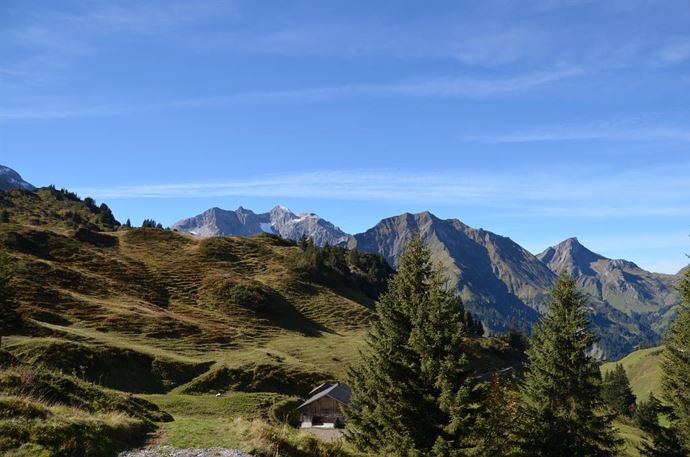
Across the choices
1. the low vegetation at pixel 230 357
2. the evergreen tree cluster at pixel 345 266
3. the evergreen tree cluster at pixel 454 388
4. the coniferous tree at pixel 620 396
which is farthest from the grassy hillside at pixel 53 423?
the coniferous tree at pixel 620 396

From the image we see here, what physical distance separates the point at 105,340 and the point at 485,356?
81.1 m

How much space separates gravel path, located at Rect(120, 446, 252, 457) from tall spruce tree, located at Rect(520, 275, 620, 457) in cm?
1956

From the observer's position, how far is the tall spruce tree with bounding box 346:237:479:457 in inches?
900

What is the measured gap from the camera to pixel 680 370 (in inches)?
1262

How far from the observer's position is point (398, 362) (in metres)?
25.5

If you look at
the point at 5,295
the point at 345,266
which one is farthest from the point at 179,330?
the point at 345,266

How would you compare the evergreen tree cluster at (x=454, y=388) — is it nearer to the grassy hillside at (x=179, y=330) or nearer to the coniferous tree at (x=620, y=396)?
the grassy hillside at (x=179, y=330)

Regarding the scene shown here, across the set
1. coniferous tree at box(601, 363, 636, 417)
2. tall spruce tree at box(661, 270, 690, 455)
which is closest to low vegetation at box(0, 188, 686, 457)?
tall spruce tree at box(661, 270, 690, 455)

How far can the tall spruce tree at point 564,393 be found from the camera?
90.0ft

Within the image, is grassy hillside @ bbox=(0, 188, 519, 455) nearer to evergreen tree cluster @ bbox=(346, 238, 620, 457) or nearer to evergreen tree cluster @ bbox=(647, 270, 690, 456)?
evergreen tree cluster @ bbox=(346, 238, 620, 457)

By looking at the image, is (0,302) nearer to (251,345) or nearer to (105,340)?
(105,340)

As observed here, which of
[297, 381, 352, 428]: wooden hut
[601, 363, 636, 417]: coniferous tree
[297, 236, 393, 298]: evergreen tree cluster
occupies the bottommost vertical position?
[601, 363, 636, 417]: coniferous tree

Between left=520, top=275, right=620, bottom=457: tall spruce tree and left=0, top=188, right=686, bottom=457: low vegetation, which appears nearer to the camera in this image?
left=0, top=188, right=686, bottom=457: low vegetation

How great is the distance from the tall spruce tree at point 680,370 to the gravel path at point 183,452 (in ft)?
100
